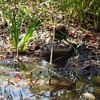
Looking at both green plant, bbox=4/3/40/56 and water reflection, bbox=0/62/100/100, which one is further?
green plant, bbox=4/3/40/56

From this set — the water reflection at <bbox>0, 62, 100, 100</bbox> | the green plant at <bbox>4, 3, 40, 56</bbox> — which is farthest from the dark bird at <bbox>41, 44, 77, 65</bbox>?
the green plant at <bbox>4, 3, 40, 56</bbox>

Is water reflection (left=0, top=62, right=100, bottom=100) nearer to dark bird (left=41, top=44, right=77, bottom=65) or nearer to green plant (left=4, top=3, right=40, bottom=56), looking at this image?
dark bird (left=41, top=44, right=77, bottom=65)

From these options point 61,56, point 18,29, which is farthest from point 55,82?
point 18,29

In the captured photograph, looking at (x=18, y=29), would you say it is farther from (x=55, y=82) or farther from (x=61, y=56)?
(x=55, y=82)

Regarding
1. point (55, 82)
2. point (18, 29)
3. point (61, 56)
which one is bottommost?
point (55, 82)

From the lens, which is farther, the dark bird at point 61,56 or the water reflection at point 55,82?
the dark bird at point 61,56

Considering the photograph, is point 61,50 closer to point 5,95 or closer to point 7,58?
point 7,58

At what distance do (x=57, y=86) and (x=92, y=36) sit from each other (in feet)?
4.88

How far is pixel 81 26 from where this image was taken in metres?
4.45

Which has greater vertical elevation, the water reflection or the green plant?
the green plant

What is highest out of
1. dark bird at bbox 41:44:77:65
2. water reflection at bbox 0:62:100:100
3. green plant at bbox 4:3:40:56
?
green plant at bbox 4:3:40:56

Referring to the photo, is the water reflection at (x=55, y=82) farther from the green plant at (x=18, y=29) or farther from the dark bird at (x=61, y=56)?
the green plant at (x=18, y=29)

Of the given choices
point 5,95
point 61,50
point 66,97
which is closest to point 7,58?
point 61,50

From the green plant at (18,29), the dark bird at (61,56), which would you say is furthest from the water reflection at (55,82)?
the green plant at (18,29)
